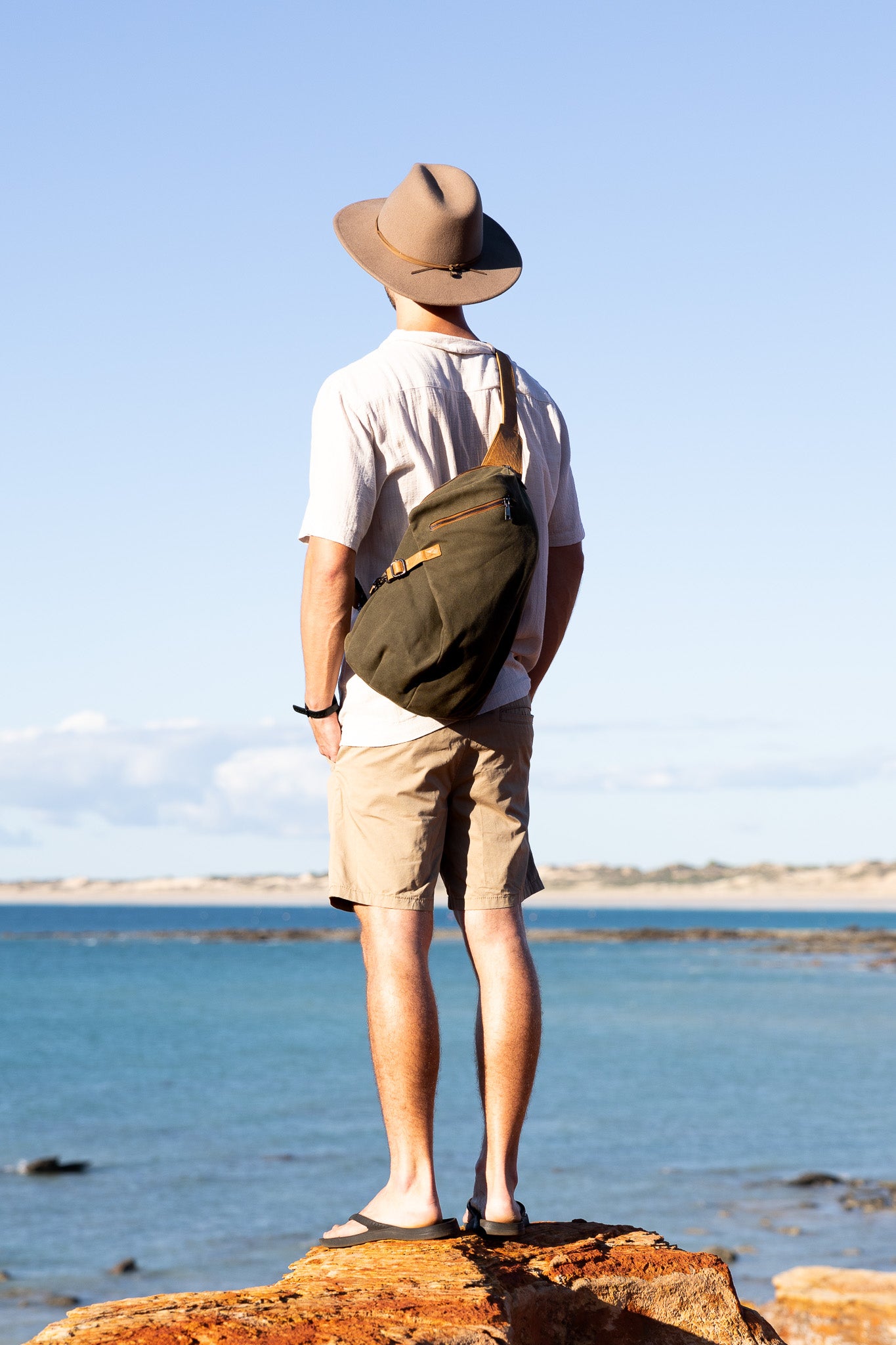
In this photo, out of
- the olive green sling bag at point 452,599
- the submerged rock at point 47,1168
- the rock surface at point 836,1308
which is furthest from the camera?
the submerged rock at point 47,1168

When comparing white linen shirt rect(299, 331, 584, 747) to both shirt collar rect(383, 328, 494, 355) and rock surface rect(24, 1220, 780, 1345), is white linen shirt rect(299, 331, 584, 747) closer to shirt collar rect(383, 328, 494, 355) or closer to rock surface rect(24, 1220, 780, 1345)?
shirt collar rect(383, 328, 494, 355)

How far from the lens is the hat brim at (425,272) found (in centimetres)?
282

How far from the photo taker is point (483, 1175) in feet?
9.14

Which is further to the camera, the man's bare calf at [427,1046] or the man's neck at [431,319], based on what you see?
the man's neck at [431,319]

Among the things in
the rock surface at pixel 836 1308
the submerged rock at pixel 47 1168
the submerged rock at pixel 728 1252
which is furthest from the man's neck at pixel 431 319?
the submerged rock at pixel 47 1168

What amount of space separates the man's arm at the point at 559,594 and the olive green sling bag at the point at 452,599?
1.63 ft

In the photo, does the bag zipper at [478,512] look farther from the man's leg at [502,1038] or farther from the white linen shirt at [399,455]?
the man's leg at [502,1038]

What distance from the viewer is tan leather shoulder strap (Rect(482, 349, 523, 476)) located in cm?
272

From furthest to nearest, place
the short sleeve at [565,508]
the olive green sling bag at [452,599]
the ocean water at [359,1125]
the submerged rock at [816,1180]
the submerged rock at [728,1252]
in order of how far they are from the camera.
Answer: the submerged rock at [816,1180], the ocean water at [359,1125], the submerged rock at [728,1252], the short sleeve at [565,508], the olive green sling bag at [452,599]

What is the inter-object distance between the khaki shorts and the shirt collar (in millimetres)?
779

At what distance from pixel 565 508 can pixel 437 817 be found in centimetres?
86

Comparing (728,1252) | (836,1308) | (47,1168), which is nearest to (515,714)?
(836,1308)

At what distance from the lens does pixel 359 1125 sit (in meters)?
18.1

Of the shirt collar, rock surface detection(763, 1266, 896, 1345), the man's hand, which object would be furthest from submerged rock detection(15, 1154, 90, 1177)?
the shirt collar
